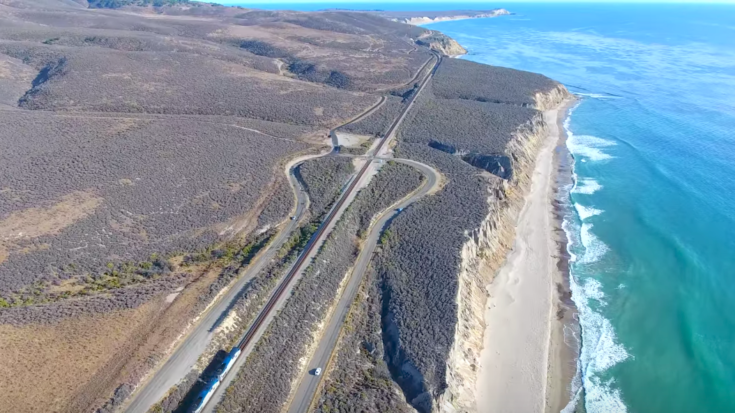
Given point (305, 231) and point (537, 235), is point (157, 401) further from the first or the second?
point (537, 235)

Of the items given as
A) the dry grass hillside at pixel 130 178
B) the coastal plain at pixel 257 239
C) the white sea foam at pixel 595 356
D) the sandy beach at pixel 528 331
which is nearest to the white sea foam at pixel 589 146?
the coastal plain at pixel 257 239

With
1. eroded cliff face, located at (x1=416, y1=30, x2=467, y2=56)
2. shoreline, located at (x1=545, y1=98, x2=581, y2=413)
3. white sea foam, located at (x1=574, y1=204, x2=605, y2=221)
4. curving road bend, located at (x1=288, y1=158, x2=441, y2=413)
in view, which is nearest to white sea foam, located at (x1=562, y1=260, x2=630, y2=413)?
shoreline, located at (x1=545, y1=98, x2=581, y2=413)

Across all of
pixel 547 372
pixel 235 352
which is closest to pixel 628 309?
pixel 547 372

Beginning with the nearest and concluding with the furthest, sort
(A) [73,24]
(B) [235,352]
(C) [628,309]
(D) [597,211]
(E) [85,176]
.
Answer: (B) [235,352] → (C) [628,309] → (E) [85,176] → (D) [597,211] → (A) [73,24]

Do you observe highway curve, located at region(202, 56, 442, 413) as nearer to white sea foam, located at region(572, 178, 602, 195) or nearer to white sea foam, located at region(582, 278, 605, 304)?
white sea foam, located at region(582, 278, 605, 304)

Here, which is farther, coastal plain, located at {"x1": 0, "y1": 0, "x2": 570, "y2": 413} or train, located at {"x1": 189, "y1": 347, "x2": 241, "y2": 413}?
coastal plain, located at {"x1": 0, "y1": 0, "x2": 570, "y2": 413}

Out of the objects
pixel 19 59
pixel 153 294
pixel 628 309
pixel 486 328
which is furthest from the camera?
pixel 19 59
